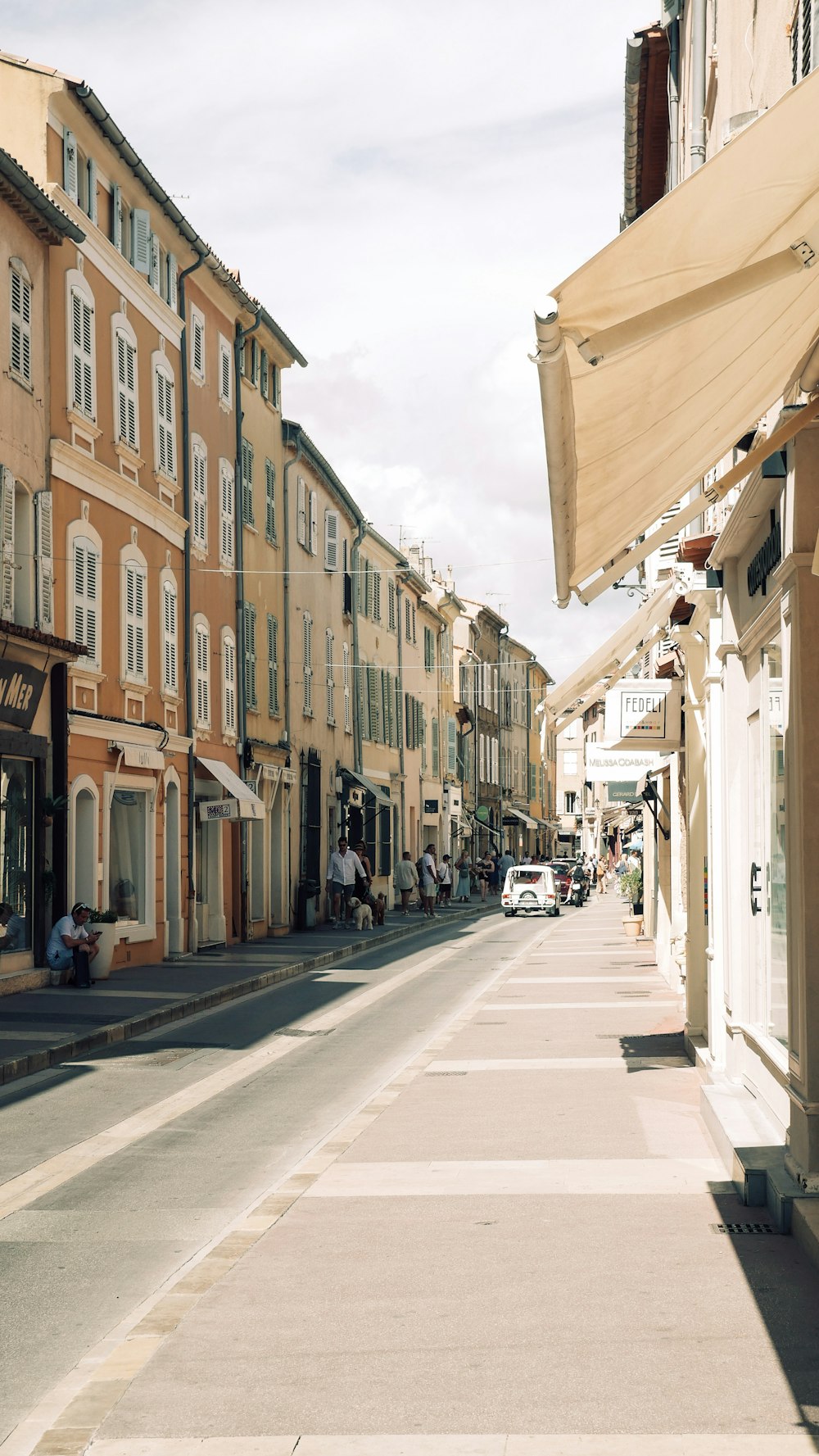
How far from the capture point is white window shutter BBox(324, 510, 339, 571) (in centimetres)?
4084

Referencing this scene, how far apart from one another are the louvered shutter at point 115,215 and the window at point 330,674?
1676 centimetres

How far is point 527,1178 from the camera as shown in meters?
8.62

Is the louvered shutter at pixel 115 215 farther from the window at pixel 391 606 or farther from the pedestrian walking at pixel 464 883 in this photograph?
the pedestrian walking at pixel 464 883

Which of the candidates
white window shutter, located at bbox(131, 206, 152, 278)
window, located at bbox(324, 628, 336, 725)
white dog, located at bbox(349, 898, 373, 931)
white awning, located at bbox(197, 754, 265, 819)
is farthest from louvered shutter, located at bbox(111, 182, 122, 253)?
window, located at bbox(324, 628, 336, 725)

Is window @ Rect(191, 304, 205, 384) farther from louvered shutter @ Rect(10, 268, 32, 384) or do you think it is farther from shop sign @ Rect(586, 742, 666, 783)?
shop sign @ Rect(586, 742, 666, 783)

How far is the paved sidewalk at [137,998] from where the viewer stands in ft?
48.5

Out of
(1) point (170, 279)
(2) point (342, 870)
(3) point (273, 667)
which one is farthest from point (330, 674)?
(1) point (170, 279)

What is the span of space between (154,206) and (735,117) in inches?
652

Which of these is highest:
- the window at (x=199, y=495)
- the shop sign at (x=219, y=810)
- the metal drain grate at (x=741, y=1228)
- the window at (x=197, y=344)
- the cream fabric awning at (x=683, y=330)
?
the window at (x=197, y=344)

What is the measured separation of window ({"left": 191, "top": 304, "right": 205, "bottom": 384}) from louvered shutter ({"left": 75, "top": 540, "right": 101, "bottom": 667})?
6.89m

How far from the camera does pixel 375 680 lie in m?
47.9

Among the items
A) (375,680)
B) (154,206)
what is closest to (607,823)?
(375,680)

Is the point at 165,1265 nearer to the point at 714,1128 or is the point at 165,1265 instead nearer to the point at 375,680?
the point at 714,1128

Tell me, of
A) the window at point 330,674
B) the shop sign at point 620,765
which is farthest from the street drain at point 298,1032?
the window at point 330,674
